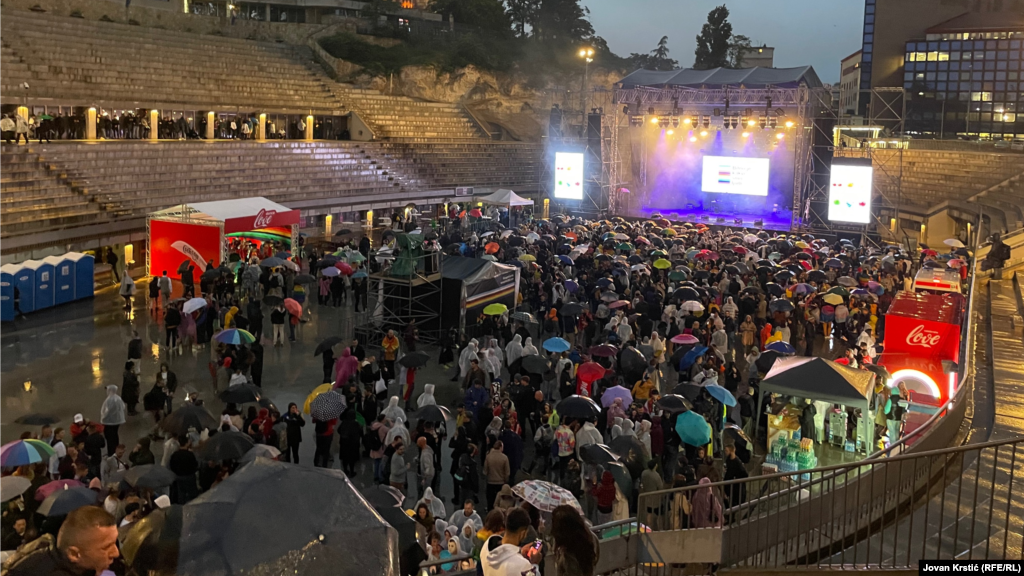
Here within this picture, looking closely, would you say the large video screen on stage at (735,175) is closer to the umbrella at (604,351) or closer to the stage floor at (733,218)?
the stage floor at (733,218)

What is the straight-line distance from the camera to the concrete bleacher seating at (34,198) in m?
21.5

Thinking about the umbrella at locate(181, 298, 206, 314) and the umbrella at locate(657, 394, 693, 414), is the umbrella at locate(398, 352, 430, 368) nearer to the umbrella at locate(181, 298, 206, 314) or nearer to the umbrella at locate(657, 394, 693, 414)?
the umbrella at locate(657, 394, 693, 414)

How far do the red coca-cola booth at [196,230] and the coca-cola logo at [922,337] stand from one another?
1595 centimetres

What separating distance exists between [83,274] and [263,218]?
15.4 feet

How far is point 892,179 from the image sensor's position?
39.2 m

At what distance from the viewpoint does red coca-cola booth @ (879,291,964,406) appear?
13211mm

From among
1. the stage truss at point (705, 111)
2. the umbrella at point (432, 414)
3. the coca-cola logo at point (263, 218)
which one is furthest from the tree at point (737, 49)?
the umbrella at point (432, 414)

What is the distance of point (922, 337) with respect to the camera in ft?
46.5

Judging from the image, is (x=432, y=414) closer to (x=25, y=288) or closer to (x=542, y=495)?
(x=542, y=495)

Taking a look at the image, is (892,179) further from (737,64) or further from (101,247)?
(737,64)

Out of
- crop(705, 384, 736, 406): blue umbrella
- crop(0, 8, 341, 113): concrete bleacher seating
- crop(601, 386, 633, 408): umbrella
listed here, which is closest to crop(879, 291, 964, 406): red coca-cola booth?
crop(705, 384, 736, 406): blue umbrella

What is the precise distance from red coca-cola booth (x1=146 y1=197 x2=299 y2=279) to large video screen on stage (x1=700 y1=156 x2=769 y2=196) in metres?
21.9

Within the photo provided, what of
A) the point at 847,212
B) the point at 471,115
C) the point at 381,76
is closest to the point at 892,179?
the point at 847,212

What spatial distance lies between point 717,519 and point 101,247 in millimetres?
21121
